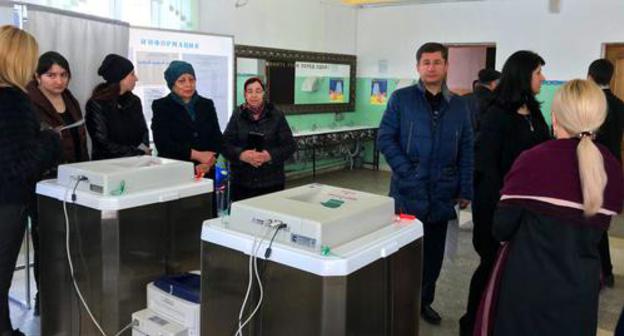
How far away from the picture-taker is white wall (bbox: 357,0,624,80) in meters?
6.14

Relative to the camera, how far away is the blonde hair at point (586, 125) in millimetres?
1552

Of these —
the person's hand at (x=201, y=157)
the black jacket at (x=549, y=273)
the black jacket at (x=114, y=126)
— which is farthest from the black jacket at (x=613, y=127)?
the black jacket at (x=114, y=126)

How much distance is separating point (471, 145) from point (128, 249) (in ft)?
5.51

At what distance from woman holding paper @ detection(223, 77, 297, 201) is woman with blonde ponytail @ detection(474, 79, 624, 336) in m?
1.61

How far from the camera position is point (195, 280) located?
82.0 inches

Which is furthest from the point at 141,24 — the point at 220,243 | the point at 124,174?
the point at 220,243

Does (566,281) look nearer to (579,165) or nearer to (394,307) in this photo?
(579,165)

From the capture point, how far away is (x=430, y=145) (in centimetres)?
257

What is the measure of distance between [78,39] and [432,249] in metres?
2.39

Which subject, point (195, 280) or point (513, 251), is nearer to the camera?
point (513, 251)

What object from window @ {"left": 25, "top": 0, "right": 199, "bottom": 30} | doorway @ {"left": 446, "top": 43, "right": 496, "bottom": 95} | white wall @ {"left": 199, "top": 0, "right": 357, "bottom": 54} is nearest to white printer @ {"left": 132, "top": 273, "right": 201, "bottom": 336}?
window @ {"left": 25, "top": 0, "right": 199, "bottom": 30}

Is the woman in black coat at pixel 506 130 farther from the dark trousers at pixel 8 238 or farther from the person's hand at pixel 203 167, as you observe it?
the dark trousers at pixel 8 238

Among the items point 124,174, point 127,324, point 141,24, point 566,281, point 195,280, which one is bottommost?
point 127,324

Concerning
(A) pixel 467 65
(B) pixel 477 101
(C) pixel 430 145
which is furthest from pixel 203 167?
(A) pixel 467 65
